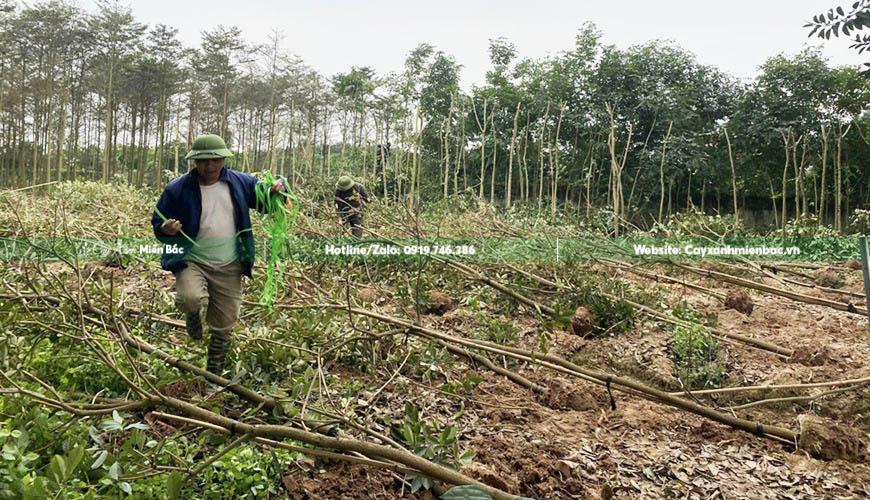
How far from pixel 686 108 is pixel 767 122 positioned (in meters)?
1.75

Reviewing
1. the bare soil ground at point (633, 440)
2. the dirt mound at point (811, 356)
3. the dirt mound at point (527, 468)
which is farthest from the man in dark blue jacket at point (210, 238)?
the dirt mound at point (811, 356)

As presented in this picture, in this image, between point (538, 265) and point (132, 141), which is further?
point (132, 141)

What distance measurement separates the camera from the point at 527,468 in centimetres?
235

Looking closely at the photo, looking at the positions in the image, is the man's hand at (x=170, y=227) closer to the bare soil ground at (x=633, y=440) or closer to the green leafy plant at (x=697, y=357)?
the bare soil ground at (x=633, y=440)

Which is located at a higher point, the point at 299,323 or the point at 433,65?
the point at 433,65

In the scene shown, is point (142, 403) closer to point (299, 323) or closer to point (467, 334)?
point (299, 323)

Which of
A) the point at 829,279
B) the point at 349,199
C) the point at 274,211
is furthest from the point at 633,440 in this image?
the point at 349,199

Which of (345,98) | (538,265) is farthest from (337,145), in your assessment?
(538,265)

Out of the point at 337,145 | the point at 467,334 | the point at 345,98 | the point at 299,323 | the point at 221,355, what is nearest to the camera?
the point at 221,355

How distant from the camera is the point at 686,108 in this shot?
14125 mm

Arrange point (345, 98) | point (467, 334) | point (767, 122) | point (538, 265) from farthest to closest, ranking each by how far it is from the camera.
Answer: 1. point (345, 98)
2. point (767, 122)
3. point (538, 265)
4. point (467, 334)

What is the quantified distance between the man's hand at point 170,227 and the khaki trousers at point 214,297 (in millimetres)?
183

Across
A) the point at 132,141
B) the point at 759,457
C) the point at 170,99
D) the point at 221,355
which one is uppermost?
the point at 170,99

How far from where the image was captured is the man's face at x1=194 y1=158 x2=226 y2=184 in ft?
9.60
